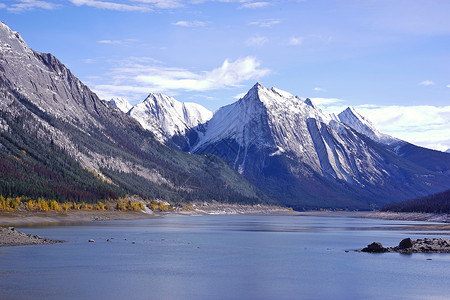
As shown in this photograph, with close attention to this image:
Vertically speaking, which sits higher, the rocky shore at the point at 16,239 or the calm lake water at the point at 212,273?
the rocky shore at the point at 16,239

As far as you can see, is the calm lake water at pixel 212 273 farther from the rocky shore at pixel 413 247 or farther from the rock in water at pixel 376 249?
the rocky shore at pixel 413 247

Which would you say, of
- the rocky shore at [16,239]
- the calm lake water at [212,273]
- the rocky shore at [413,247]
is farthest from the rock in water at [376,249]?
the rocky shore at [16,239]

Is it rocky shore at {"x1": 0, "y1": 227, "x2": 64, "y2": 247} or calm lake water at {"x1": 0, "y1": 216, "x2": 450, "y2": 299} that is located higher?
rocky shore at {"x1": 0, "y1": 227, "x2": 64, "y2": 247}

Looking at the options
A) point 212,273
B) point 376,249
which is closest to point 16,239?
point 212,273

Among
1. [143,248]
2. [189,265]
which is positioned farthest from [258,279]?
[143,248]

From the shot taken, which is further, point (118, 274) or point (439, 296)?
point (118, 274)

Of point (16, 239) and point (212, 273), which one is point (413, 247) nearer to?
point (212, 273)

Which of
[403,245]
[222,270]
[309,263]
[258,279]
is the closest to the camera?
[258,279]

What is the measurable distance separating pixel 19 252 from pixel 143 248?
85.3 ft

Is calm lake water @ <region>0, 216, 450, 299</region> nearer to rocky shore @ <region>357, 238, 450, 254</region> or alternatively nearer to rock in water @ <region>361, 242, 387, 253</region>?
rock in water @ <region>361, 242, 387, 253</region>

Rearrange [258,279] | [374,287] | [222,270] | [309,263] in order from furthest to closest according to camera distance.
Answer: [309,263]
[222,270]
[258,279]
[374,287]

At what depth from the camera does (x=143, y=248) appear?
117375 millimetres

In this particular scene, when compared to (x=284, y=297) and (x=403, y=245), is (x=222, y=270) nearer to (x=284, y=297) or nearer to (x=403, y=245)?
(x=284, y=297)

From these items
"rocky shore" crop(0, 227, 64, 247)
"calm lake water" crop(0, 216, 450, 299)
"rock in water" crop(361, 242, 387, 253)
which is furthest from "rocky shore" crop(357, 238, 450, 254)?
"rocky shore" crop(0, 227, 64, 247)
